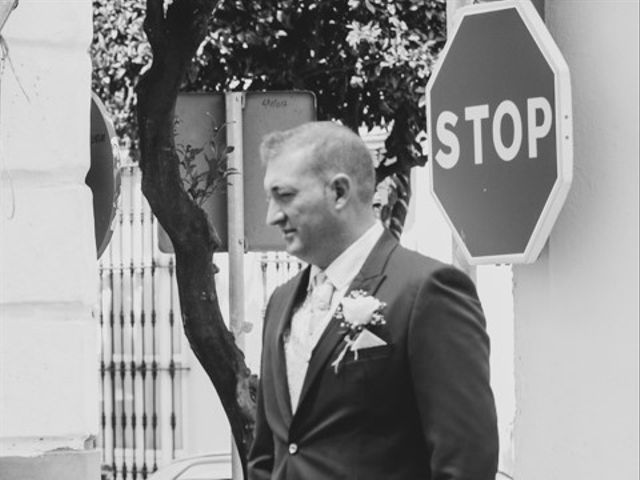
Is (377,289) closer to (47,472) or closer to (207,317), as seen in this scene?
(47,472)

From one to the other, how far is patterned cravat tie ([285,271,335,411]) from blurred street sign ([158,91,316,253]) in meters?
3.83

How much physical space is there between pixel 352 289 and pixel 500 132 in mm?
761

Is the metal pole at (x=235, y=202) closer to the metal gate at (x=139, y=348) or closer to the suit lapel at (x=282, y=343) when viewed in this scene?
the suit lapel at (x=282, y=343)

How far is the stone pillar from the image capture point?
821 cm

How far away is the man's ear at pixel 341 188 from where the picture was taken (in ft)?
Answer: 15.5

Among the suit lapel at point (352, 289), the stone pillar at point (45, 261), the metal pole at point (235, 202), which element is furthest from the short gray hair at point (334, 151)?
the metal pole at point (235, 202)

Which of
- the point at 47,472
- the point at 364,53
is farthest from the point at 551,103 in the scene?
the point at 364,53

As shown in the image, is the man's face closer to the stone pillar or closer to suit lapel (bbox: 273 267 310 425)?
suit lapel (bbox: 273 267 310 425)

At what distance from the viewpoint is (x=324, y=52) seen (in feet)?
46.6

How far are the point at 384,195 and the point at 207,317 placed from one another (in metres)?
7.92

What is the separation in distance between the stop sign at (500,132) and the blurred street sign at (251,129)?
3.18 m

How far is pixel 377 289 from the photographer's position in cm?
471

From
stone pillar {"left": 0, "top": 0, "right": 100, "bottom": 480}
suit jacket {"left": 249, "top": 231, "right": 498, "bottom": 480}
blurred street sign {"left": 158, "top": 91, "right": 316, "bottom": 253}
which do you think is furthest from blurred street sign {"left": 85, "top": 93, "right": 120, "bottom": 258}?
suit jacket {"left": 249, "top": 231, "right": 498, "bottom": 480}

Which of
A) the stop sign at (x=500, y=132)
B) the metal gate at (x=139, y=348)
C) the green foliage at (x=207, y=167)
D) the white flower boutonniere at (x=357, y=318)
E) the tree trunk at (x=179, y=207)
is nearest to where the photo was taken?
the white flower boutonniere at (x=357, y=318)
